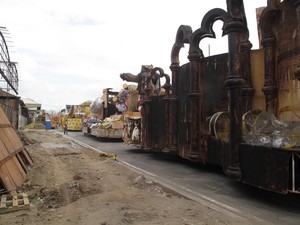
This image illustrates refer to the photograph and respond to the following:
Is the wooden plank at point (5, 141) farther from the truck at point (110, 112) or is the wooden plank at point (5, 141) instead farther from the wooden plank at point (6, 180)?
the truck at point (110, 112)

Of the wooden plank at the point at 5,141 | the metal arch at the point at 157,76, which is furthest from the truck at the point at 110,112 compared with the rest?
the wooden plank at the point at 5,141

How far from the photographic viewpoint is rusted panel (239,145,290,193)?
476 cm

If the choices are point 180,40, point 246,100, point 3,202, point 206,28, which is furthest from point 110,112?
point 3,202

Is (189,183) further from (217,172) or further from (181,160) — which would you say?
(181,160)

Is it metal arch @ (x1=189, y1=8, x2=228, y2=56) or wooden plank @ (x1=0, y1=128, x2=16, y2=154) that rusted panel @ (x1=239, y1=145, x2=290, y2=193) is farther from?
wooden plank @ (x1=0, y1=128, x2=16, y2=154)

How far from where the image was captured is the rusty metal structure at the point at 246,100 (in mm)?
5066

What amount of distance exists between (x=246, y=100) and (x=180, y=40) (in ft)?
11.5

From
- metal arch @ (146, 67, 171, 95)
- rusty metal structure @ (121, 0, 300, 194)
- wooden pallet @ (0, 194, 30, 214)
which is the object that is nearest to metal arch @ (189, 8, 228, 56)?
rusty metal structure @ (121, 0, 300, 194)

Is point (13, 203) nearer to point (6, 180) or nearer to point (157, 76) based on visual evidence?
point (6, 180)

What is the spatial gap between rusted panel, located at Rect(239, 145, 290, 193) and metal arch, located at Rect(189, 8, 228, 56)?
320 centimetres

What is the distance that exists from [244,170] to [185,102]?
3.66 m

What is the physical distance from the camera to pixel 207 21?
306 inches

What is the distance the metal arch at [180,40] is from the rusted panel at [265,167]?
4438 millimetres

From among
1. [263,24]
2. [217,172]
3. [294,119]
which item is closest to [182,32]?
[263,24]
